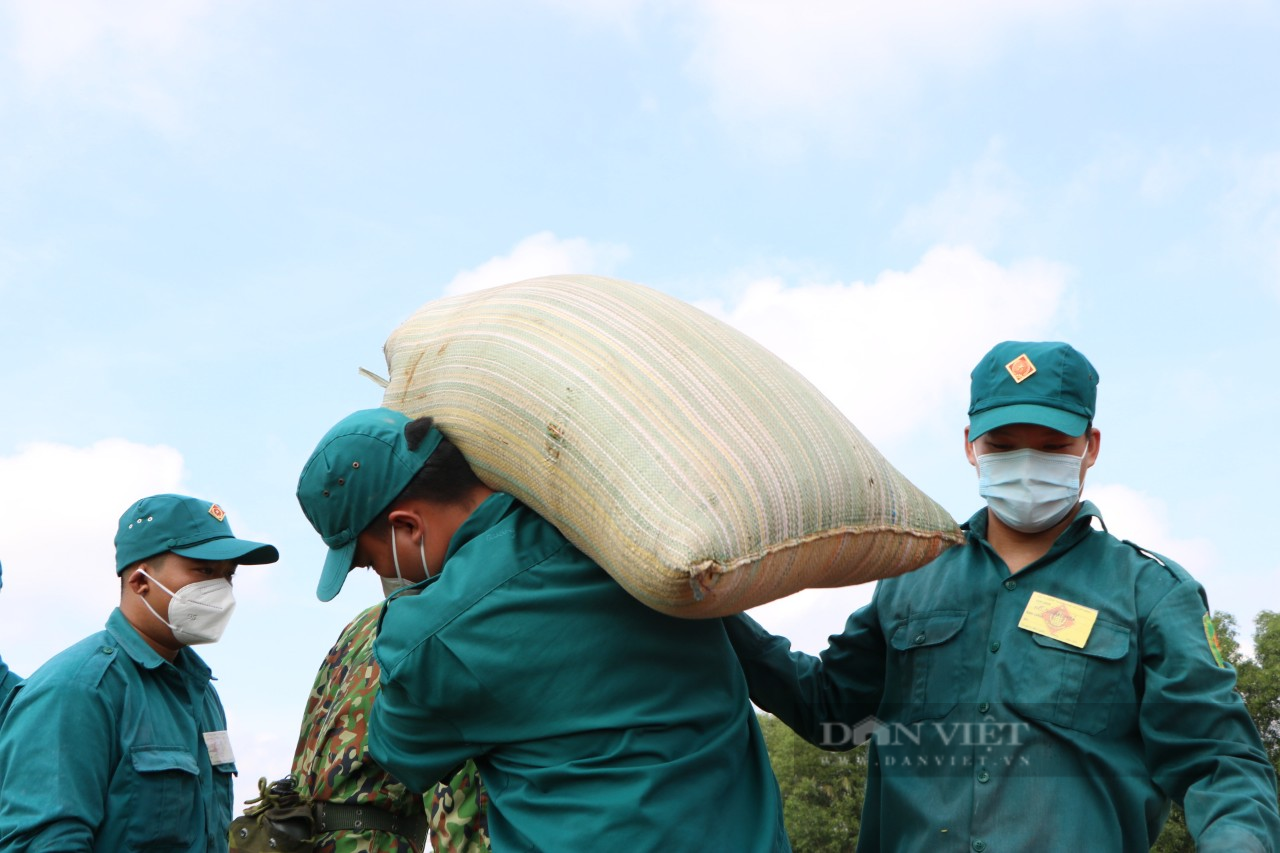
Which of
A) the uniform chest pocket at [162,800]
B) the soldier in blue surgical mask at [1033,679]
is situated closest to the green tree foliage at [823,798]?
the uniform chest pocket at [162,800]

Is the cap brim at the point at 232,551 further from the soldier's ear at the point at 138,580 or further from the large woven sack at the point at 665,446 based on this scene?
the large woven sack at the point at 665,446

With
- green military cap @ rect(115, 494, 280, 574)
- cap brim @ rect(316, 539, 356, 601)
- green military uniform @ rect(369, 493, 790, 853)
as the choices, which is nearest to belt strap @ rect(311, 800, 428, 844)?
cap brim @ rect(316, 539, 356, 601)

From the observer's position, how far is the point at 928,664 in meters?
3.41

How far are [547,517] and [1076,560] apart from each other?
5.10ft

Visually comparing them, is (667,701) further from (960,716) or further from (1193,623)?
(1193,623)

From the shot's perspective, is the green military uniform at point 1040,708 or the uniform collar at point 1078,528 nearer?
the green military uniform at point 1040,708

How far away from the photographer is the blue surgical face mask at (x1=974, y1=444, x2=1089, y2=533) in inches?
133

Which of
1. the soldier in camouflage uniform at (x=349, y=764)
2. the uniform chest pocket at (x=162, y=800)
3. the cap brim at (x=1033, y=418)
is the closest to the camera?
the cap brim at (x=1033, y=418)

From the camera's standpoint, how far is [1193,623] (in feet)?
10.5

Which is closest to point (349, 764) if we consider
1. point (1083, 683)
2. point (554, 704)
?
point (554, 704)

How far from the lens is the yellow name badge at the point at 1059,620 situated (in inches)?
128

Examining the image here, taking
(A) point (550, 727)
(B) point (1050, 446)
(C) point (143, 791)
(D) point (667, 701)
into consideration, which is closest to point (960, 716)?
(B) point (1050, 446)

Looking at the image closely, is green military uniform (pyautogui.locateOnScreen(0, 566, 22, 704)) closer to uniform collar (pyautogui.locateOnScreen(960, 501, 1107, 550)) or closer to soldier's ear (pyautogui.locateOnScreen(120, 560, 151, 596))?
soldier's ear (pyautogui.locateOnScreen(120, 560, 151, 596))

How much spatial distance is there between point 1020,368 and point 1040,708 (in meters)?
0.87
